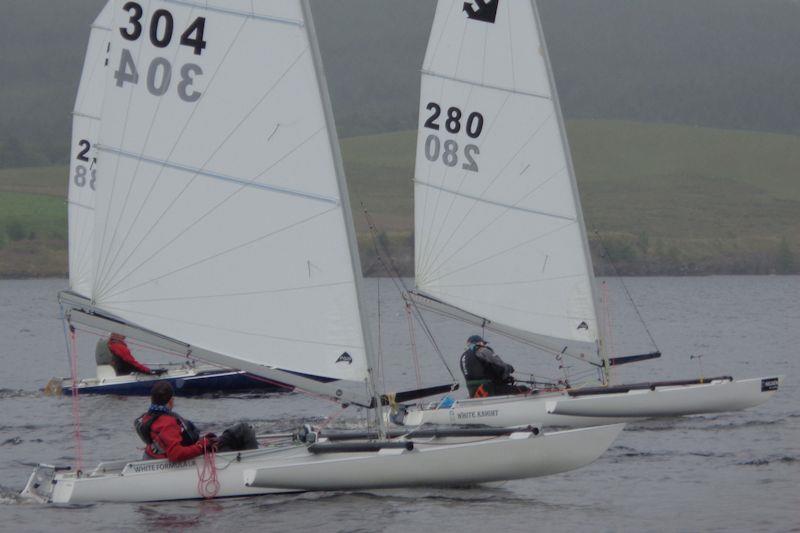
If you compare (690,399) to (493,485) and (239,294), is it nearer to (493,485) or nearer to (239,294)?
(493,485)

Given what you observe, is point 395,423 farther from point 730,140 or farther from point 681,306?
point 730,140

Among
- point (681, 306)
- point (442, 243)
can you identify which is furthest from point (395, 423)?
point (681, 306)

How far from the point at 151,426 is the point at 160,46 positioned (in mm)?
4318

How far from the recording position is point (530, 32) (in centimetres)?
2583

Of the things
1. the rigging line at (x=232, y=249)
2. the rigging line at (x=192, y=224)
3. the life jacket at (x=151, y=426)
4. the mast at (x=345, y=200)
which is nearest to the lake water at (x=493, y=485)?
the life jacket at (x=151, y=426)

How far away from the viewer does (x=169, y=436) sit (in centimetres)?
1695

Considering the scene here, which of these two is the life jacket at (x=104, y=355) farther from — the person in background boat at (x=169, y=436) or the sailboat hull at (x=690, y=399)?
the person in background boat at (x=169, y=436)

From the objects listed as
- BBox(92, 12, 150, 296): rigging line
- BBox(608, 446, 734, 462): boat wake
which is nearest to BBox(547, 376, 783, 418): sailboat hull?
BBox(608, 446, 734, 462): boat wake

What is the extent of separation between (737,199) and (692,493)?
125772 mm

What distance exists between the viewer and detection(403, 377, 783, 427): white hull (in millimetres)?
22984

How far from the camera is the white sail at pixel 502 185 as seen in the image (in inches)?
1014

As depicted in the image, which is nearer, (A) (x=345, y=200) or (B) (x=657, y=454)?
(A) (x=345, y=200)

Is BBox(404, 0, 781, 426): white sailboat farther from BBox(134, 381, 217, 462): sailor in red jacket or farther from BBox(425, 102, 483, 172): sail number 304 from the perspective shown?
BBox(134, 381, 217, 462): sailor in red jacket

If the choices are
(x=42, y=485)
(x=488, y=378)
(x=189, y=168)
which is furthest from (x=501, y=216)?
(x=42, y=485)
